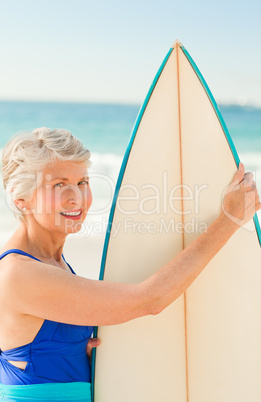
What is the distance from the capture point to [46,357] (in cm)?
126

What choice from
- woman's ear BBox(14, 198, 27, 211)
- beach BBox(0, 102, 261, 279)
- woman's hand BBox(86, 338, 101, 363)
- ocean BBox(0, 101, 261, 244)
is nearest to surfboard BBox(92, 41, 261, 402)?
woman's hand BBox(86, 338, 101, 363)

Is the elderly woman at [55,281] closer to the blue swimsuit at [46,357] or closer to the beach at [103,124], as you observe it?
the blue swimsuit at [46,357]

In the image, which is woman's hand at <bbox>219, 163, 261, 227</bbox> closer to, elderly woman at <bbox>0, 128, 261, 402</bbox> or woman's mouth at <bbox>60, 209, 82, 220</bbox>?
elderly woman at <bbox>0, 128, 261, 402</bbox>

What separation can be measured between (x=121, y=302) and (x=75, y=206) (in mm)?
308

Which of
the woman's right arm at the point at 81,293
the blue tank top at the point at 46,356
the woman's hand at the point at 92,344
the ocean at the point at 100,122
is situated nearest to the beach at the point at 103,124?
the ocean at the point at 100,122

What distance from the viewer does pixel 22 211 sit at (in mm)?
1341

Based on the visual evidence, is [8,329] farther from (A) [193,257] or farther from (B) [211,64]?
(B) [211,64]

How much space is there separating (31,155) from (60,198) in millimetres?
136

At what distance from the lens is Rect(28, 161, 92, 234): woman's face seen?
50.8 inches

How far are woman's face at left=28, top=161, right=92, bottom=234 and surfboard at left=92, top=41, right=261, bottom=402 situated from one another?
17 cm

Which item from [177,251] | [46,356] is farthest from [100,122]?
[46,356]

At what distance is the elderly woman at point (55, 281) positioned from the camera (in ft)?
3.76

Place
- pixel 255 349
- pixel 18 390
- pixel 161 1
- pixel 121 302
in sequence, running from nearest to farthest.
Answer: pixel 121 302
pixel 18 390
pixel 255 349
pixel 161 1

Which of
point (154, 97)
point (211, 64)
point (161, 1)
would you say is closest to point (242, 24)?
point (211, 64)
